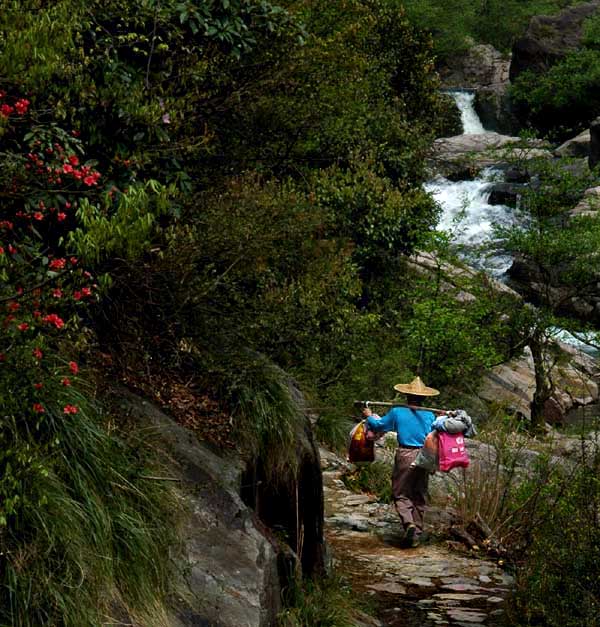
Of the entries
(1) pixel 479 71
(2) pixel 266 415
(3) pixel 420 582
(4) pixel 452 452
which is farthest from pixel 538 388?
(1) pixel 479 71

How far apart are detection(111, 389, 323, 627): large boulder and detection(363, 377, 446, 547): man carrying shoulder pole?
334cm

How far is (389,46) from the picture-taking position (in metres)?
19.8

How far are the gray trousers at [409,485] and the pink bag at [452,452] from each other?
95cm

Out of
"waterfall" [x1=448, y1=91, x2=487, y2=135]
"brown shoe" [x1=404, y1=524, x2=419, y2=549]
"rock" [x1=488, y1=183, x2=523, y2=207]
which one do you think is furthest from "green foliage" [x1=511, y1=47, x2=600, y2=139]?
"brown shoe" [x1=404, y1=524, x2=419, y2=549]

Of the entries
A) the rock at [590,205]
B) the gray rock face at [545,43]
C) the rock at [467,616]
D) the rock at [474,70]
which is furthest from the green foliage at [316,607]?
the rock at [474,70]

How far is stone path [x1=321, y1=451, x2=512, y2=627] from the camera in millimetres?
7621

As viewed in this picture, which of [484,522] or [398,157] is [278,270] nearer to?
[484,522]

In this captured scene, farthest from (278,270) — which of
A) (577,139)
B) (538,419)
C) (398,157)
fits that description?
(577,139)

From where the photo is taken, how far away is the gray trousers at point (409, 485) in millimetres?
9688

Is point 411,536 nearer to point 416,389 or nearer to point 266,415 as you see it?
point 416,389

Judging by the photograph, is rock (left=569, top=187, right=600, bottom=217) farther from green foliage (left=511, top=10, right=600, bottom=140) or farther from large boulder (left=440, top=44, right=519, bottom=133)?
large boulder (left=440, top=44, right=519, bottom=133)

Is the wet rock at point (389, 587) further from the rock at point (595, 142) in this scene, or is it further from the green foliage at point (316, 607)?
the rock at point (595, 142)

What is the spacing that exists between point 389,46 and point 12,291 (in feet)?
54.3

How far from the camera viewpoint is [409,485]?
9.75 metres
